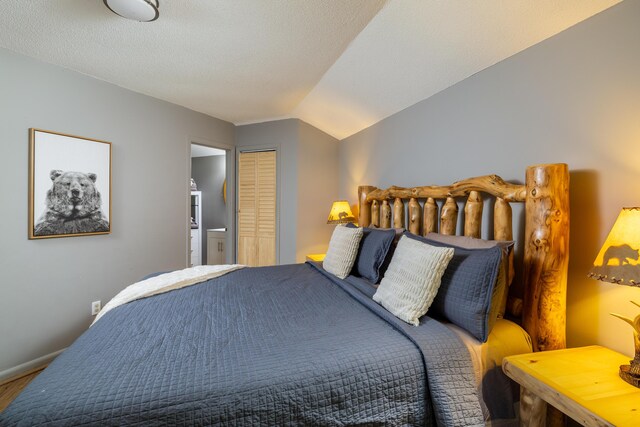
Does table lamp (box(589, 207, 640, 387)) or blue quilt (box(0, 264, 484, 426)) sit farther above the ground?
table lamp (box(589, 207, 640, 387))

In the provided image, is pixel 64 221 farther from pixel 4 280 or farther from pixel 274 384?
pixel 274 384

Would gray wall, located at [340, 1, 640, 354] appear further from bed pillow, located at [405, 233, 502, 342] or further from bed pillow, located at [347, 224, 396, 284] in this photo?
bed pillow, located at [347, 224, 396, 284]

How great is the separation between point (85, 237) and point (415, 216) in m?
2.85

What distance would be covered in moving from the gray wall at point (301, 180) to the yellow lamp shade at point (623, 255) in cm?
302

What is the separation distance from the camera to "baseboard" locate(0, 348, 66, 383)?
2.12m

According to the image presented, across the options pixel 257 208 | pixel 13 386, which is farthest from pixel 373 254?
pixel 13 386

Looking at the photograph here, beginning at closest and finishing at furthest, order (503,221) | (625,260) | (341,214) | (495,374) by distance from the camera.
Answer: (625,260) < (495,374) < (503,221) < (341,214)

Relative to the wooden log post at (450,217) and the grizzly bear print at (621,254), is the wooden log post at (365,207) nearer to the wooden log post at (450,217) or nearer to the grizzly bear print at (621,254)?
the wooden log post at (450,217)

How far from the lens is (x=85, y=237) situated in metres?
2.58

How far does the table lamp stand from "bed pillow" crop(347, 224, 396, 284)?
3.67 feet

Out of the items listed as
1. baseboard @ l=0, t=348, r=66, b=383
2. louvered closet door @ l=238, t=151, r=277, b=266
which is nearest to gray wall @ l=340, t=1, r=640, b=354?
louvered closet door @ l=238, t=151, r=277, b=266

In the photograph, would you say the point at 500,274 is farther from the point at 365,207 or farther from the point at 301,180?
the point at 301,180

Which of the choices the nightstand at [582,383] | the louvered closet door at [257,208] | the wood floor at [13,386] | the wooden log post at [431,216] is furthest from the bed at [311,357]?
the louvered closet door at [257,208]

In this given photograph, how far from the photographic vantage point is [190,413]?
89cm
